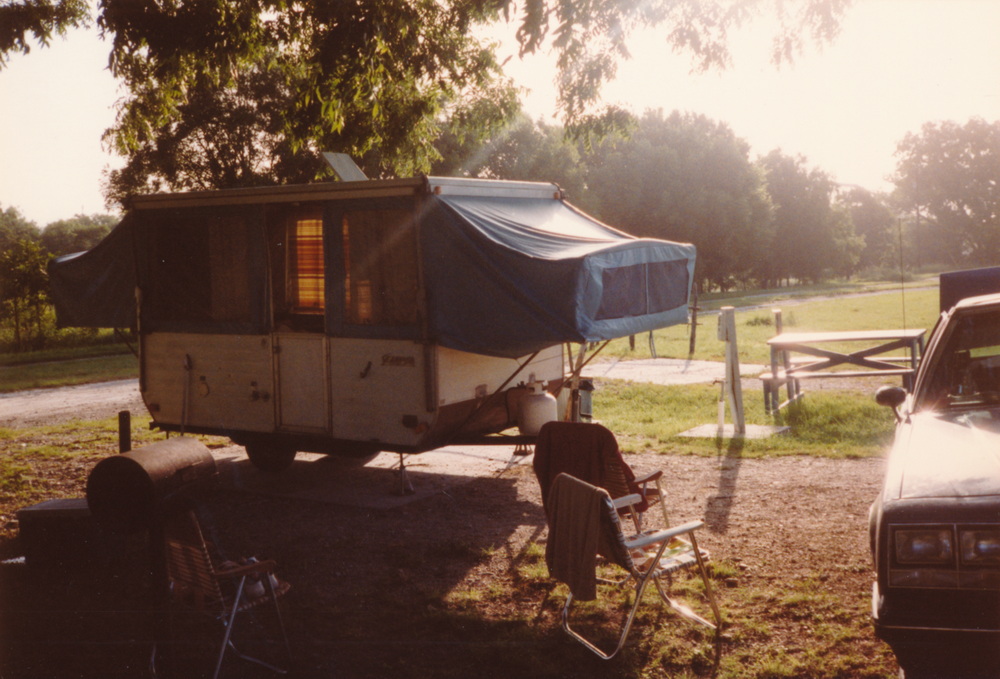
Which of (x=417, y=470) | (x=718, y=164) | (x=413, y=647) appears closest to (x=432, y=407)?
(x=417, y=470)

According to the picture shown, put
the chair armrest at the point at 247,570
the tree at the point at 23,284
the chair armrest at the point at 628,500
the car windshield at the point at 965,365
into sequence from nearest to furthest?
the chair armrest at the point at 247,570, the car windshield at the point at 965,365, the chair armrest at the point at 628,500, the tree at the point at 23,284

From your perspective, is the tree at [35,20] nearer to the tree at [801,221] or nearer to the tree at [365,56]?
the tree at [365,56]

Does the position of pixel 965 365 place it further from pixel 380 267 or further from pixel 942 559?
pixel 380 267

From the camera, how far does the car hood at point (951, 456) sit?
11.3ft

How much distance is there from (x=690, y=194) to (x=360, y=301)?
1660 inches

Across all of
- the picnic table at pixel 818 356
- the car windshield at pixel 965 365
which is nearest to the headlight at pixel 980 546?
the car windshield at pixel 965 365

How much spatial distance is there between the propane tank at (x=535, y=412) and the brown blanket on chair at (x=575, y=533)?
3265mm

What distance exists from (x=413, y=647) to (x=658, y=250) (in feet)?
13.6

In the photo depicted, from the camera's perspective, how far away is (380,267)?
7762 mm

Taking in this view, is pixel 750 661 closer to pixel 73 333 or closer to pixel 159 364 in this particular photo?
pixel 159 364

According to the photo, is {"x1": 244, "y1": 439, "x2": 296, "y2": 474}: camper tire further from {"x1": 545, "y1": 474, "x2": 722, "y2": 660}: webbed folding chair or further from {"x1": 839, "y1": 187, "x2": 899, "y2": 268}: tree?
{"x1": 839, "y1": 187, "x2": 899, "y2": 268}: tree

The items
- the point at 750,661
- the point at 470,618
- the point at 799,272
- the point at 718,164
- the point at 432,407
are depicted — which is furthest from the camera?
the point at 799,272

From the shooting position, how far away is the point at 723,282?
172ft

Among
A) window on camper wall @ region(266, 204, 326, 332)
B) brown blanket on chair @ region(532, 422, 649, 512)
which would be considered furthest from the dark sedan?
window on camper wall @ region(266, 204, 326, 332)
